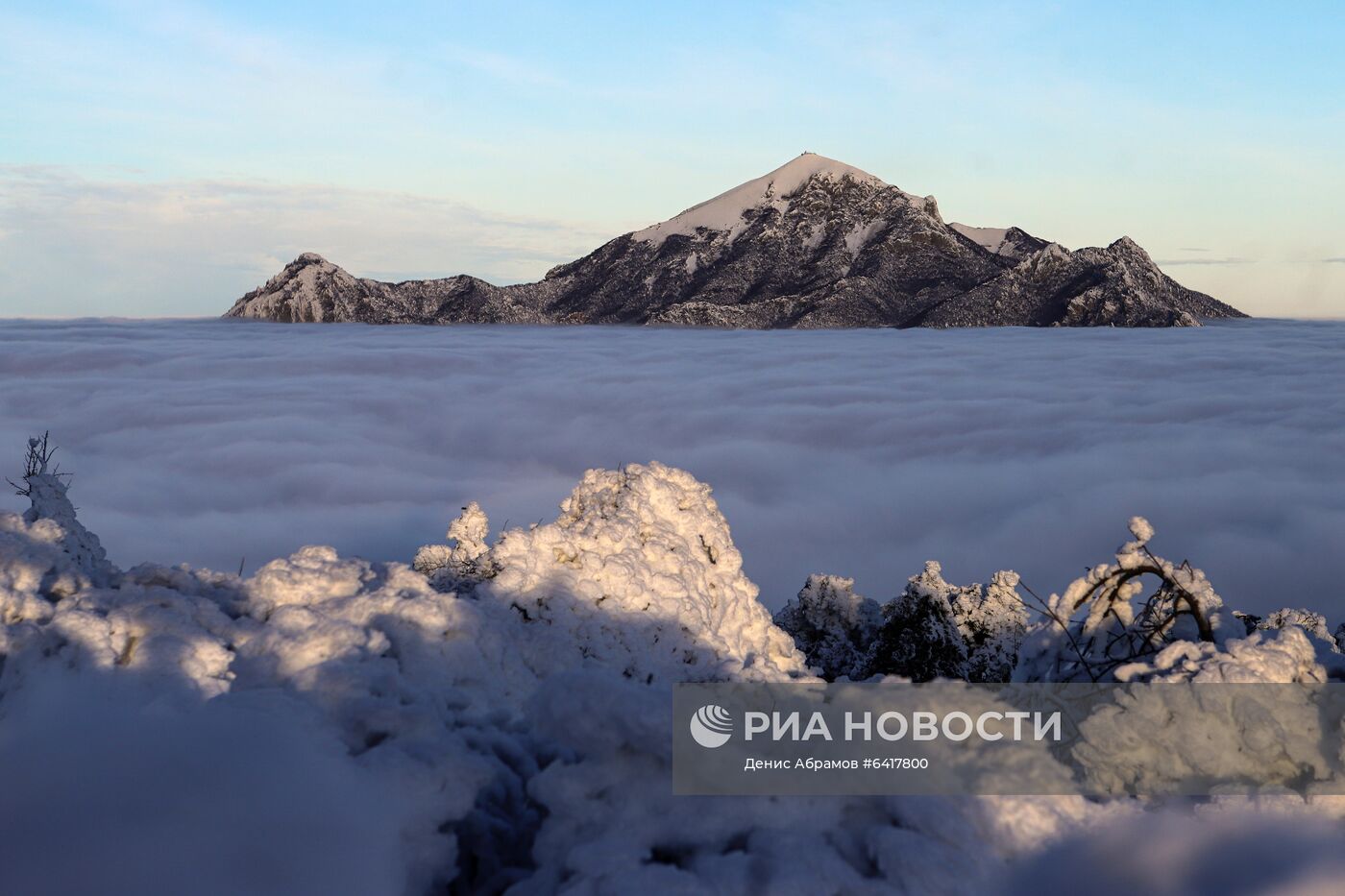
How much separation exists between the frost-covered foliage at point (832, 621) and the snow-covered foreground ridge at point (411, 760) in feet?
40.1

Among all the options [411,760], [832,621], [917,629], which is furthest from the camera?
[832,621]

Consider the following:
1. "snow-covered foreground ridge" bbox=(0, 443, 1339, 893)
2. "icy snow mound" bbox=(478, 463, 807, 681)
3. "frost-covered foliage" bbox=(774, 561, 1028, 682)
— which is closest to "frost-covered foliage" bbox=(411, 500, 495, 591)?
"icy snow mound" bbox=(478, 463, 807, 681)

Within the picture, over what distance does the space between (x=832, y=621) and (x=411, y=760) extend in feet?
51.8

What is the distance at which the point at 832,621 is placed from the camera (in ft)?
62.1

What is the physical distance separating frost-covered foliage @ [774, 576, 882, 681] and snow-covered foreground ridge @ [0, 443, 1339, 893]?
481 inches

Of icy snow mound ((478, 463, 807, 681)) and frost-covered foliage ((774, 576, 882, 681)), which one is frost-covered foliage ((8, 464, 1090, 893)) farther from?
frost-covered foliage ((774, 576, 882, 681))

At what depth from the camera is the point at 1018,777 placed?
366 cm

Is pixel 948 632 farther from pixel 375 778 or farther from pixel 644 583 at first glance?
pixel 375 778

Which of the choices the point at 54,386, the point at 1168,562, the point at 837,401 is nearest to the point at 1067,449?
the point at 837,401

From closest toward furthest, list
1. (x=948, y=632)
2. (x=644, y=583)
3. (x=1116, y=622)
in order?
(x=1116, y=622) → (x=644, y=583) → (x=948, y=632)

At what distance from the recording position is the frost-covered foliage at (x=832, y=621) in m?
18.5

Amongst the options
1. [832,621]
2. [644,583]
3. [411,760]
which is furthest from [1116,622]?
[832,621]

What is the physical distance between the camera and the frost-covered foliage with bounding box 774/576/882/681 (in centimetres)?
1852

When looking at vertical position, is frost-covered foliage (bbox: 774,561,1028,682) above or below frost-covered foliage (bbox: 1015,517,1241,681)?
below
